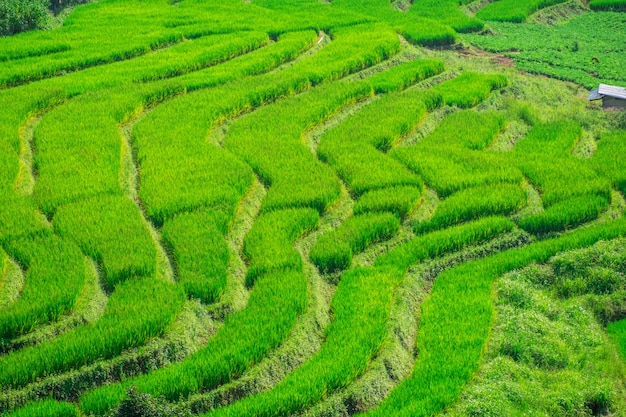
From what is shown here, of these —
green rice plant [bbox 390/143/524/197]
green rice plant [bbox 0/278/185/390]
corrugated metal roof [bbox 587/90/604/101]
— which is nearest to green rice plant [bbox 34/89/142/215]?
green rice plant [bbox 0/278/185/390]

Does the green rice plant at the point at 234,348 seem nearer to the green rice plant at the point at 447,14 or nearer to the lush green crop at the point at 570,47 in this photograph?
the lush green crop at the point at 570,47

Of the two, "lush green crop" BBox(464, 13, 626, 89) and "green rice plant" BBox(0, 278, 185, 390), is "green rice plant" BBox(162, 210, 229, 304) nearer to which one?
"green rice plant" BBox(0, 278, 185, 390)

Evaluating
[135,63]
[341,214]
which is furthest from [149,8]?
[341,214]

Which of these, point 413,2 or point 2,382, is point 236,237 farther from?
point 413,2

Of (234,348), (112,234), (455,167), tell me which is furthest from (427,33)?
(234,348)

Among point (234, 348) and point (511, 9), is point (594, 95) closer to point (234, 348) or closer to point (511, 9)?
point (511, 9)

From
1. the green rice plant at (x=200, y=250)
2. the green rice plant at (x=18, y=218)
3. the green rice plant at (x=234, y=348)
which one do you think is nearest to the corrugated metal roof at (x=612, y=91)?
the green rice plant at (x=200, y=250)
